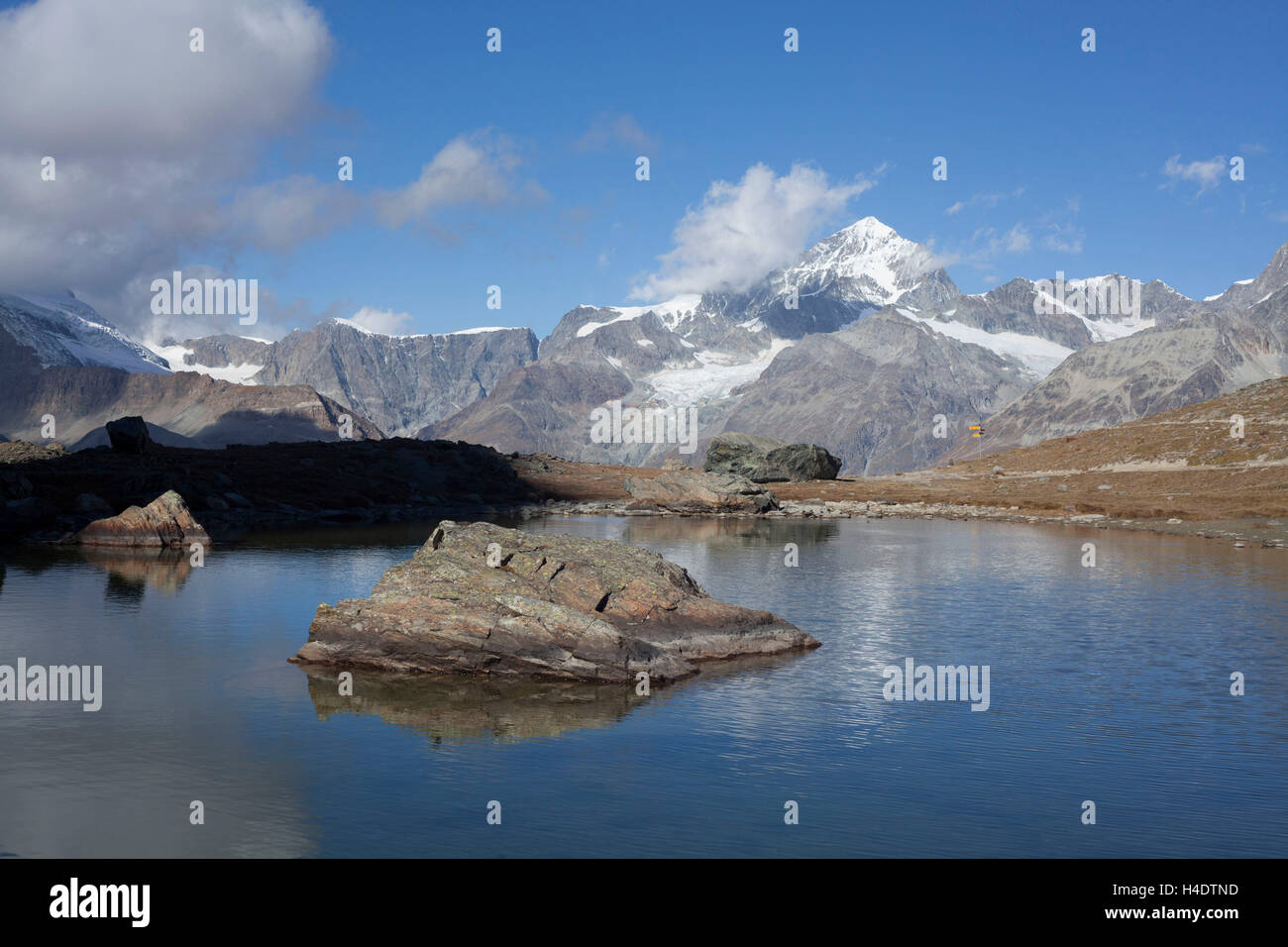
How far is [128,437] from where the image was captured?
386 ft

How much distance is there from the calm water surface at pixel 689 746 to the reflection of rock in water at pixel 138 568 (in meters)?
5.16

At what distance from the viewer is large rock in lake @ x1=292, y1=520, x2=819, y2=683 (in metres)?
34.1

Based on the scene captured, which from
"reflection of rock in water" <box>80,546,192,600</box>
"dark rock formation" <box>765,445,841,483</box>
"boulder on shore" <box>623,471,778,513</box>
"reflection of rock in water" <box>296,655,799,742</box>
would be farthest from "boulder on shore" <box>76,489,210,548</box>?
"dark rock formation" <box>765,445,841,483</box>

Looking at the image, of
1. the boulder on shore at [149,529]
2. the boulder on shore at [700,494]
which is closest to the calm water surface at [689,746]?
the boulder on shore at [149,529]

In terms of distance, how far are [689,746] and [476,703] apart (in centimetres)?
753

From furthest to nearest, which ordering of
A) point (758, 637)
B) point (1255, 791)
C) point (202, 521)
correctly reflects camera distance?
point (202, 521), point (758, 637), point (1255, 791)

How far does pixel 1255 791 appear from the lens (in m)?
24.0

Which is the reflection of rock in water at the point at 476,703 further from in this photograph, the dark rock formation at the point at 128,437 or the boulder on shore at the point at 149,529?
the dark rock formation at the point at 128,437

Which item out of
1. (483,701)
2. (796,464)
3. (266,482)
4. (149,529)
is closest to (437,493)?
(266,482)

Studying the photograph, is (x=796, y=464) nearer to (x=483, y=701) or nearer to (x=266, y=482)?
(x=266, y=482)

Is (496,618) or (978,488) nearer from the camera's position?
(496,618)
